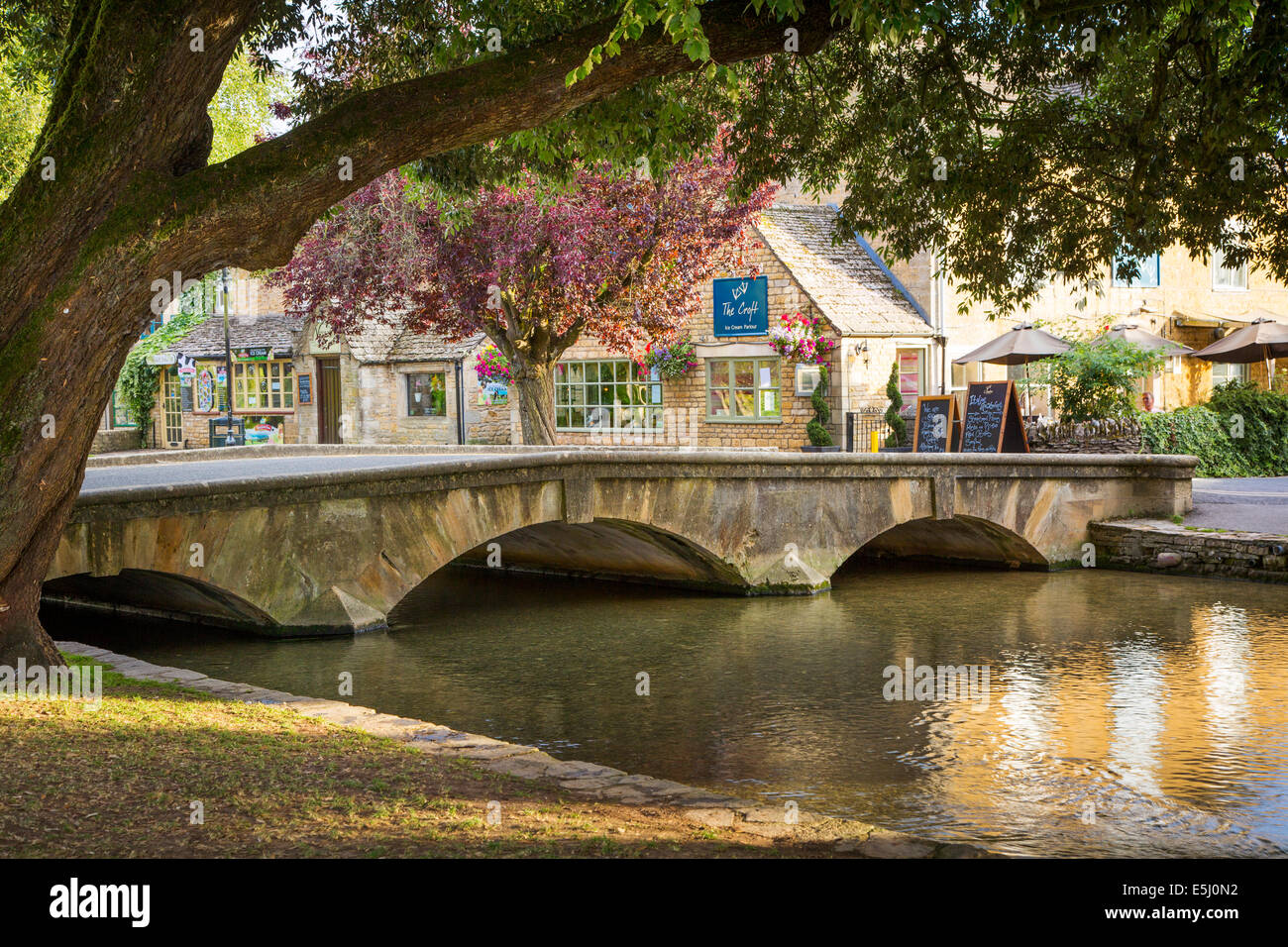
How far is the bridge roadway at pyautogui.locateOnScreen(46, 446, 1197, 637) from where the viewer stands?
38.9 ft

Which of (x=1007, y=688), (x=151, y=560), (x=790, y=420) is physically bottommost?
(x=1007, y=688)

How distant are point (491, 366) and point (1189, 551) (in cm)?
1674

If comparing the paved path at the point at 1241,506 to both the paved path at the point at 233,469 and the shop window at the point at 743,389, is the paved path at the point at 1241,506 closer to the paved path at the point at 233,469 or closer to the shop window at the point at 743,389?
the shop window at the point at 743,389

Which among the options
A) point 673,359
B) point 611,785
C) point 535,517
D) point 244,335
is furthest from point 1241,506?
point 244,335

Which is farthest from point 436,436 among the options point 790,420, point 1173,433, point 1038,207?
point 1038,207

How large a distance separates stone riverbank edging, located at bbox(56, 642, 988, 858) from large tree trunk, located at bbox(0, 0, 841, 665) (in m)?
1.92

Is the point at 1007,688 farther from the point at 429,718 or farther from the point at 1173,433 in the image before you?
the point at 1173,433

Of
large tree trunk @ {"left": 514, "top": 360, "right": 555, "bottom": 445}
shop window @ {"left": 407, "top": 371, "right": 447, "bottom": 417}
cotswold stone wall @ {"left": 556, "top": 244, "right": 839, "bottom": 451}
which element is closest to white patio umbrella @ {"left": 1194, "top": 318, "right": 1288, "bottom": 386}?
cotswold stone wall @ {"left": 556, "top": 244, "right": 839, "bottom": 451}

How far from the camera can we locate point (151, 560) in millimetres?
11273

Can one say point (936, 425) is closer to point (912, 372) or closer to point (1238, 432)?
point (1238, 432)

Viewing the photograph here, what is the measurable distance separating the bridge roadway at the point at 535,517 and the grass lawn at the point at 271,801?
441cm

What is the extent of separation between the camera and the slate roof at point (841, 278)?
26969 millimetres
